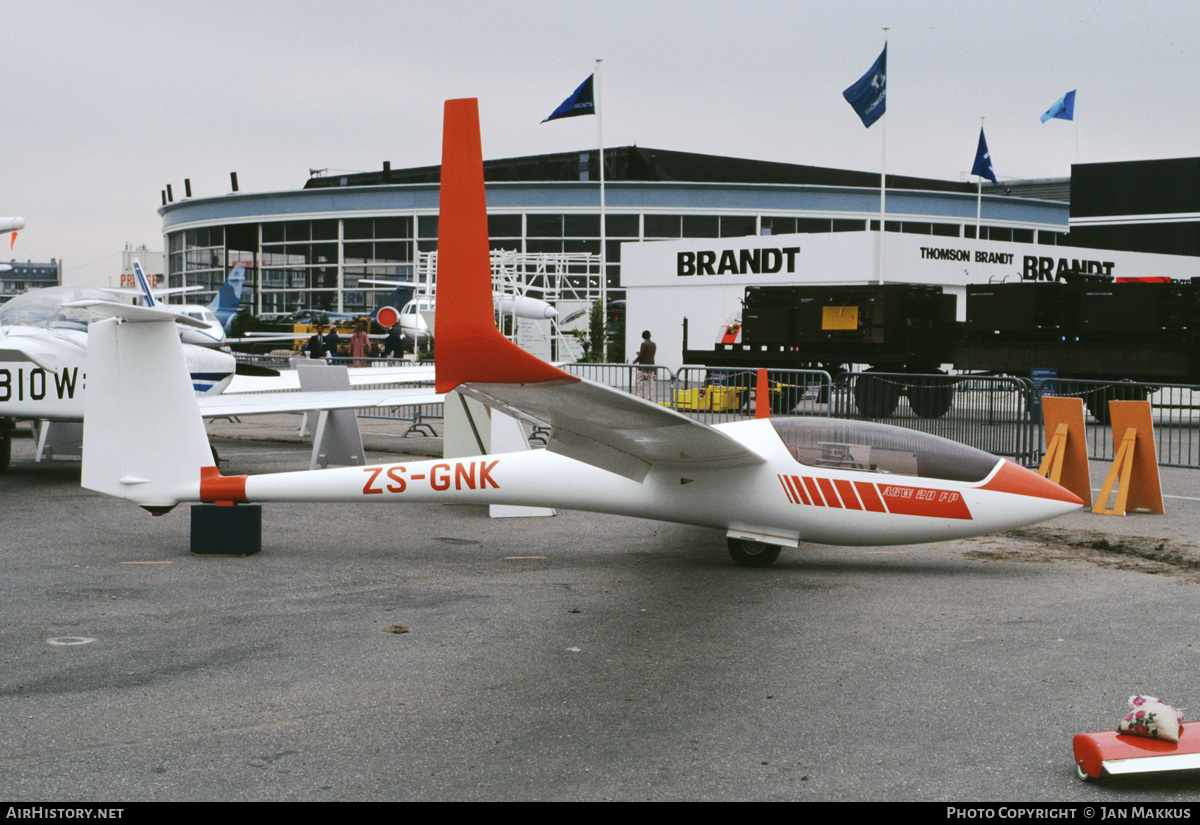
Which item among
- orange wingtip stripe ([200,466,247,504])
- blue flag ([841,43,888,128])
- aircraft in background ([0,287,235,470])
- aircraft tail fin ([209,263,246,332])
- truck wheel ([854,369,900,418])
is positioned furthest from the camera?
aircraft tail fin ([209,263,246,332])

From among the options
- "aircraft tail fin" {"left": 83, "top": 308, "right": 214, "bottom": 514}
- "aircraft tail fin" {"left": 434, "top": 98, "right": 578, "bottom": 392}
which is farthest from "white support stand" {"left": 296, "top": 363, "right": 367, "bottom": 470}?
"aircraft tail fin" {"left": 434, "top": 98, "right": 578, "bottom": 392}

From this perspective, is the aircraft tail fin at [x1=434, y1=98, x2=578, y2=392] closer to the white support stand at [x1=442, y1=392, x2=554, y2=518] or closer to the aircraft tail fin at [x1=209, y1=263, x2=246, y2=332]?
the white support stand at [x1=442, y1=392, x2=554, y2=518]

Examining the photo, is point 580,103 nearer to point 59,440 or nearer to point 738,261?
point 738,261

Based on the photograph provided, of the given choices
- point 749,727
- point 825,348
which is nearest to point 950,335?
point 825,348

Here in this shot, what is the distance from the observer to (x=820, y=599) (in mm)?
7043

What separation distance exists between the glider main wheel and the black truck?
31.1ft

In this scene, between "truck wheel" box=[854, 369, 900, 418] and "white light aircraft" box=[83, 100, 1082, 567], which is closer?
"white light aircraft" box=[83, 100, 1082, 567]

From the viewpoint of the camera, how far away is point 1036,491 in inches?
304

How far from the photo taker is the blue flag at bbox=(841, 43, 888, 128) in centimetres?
3108

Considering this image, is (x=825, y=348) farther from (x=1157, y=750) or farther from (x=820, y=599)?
(x=1157, y=750)

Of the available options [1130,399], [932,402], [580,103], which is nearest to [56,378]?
[932,402]

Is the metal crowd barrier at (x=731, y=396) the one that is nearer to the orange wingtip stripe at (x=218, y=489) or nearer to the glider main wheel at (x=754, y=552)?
the glider main wheel at (x=754, y=552)

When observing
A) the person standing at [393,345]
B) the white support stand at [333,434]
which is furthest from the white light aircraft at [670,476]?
the person standing at [393,345]

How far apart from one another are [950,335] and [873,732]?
67.3ft
